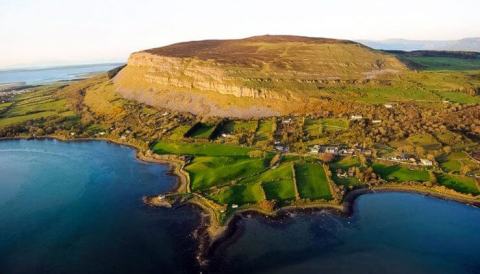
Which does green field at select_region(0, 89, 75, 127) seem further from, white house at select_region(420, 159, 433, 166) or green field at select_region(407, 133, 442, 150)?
white house at select_region(420, 159, 433, 166)

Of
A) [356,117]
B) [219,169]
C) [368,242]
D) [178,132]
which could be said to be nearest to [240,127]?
[178,132]

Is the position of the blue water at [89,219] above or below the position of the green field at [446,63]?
below

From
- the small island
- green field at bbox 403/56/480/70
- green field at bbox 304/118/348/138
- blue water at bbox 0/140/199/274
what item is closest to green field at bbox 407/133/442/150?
the small island

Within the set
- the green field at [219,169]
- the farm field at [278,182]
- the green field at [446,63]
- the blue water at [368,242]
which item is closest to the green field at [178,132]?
the green field at [219,169]

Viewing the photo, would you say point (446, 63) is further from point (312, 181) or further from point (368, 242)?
point (368, 242)

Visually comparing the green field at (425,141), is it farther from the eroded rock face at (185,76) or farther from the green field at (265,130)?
the eroded rock face at (185,76)
